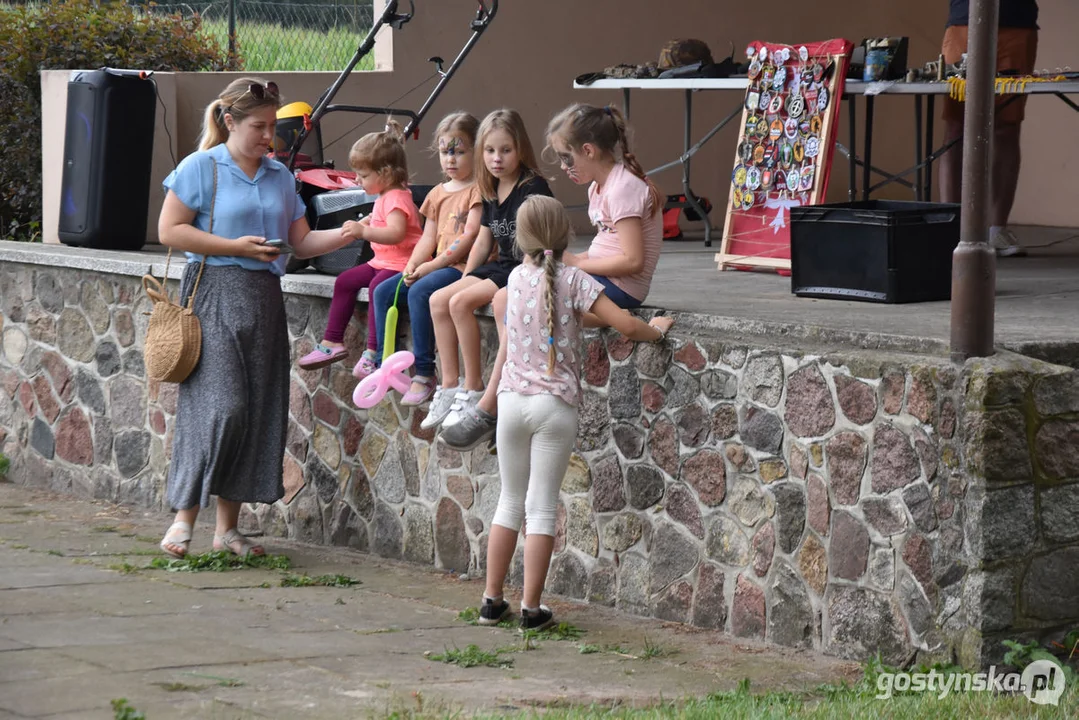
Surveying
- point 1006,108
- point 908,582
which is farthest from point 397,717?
point 1006,108

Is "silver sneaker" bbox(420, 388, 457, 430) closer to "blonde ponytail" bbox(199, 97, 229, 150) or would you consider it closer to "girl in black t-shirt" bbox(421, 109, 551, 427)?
"girl in black t-shirt" bbox(421, 109, 551, 427)

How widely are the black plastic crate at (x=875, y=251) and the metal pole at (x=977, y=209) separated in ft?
3.91

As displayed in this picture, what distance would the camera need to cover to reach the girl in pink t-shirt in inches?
269

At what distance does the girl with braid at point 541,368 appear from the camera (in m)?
5.57

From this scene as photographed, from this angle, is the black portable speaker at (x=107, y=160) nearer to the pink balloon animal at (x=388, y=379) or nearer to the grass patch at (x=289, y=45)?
the grass patch at (x=289, y=45)

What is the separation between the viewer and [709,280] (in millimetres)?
7852

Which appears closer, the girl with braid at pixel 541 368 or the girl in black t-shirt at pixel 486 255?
the girl with braid at pixel 541 368

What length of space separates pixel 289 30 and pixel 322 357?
565 cm

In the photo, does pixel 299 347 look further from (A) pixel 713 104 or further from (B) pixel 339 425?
(A) pixel 713 104

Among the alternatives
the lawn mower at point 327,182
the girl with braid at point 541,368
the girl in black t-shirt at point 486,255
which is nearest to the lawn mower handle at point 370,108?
the lawn mower at point 327,182

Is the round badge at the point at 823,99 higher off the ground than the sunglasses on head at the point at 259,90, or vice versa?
the round badge at the point at 823,99

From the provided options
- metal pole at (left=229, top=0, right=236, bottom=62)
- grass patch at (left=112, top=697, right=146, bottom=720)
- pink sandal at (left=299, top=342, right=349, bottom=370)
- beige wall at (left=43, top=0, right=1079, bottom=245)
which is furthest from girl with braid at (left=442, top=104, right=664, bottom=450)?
metal pole at (left=229, top=0, right=236, bottom=62)

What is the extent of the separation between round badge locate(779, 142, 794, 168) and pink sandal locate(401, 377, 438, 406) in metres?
2.75

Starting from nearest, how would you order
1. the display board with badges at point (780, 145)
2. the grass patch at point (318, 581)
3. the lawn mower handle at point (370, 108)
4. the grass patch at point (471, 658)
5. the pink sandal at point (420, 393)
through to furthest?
the grass patch at point (471, 658), the grass patch at point (318, 581), the pink sandal at point (420, 393), the display board with badges at point (780, 145), the lawn mower handle at point (370, 108)
